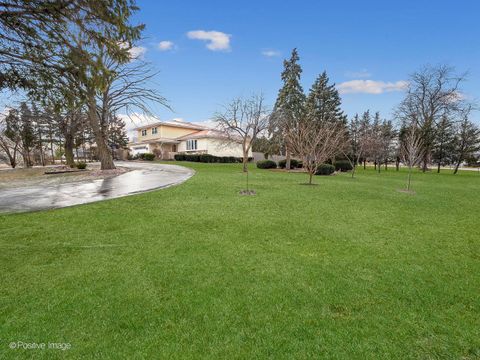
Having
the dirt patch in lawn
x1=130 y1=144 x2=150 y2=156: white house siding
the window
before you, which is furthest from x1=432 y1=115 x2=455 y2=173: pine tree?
x1=130 y1=144 x2=150 y2=156: white house siding

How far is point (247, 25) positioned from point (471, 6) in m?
8.64

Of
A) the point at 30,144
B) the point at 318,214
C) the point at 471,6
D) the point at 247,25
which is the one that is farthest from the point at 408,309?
the point at 30,144

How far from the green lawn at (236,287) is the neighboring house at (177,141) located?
29.8 metres

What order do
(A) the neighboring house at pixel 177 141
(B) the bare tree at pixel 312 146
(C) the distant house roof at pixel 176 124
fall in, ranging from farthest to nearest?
(C) the distant house roof at pixel 176 124 → (A) the neighboring house at pixel 177 141 → (B) the bare tree at pixel 312 146

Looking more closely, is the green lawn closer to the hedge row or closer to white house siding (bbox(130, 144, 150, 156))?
the hedge row

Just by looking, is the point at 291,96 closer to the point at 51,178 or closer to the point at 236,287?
the point at 51,178

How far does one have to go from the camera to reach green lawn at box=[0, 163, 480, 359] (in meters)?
2.44

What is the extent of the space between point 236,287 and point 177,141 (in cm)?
3922

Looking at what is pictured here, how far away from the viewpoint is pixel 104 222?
6328 millimetres

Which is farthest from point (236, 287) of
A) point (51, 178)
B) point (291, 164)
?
point (291, 164)

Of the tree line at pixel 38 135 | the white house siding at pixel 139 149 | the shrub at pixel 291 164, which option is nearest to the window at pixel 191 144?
the white house siding at pixel 139 149

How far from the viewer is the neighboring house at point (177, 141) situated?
3628 centimetres

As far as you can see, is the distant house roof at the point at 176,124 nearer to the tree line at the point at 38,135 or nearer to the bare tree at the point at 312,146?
the tree line at the point at 38,135

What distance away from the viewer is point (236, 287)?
3.46m
